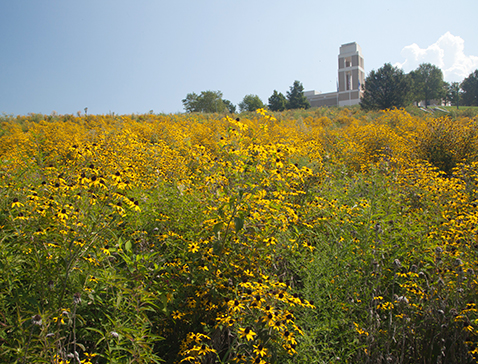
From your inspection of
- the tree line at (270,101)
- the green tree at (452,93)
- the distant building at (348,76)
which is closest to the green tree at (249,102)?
the tree line at (270,101)

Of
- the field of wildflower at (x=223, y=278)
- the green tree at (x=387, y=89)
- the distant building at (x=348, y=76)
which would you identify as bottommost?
the field of wildflower at (x=223, y=278)

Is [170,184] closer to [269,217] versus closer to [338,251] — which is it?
[269,217]

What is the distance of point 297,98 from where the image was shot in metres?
51.0

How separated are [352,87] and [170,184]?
230ft

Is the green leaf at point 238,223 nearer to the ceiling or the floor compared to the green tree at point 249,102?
nearer to the floor

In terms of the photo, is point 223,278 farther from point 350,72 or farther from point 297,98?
point 350,72

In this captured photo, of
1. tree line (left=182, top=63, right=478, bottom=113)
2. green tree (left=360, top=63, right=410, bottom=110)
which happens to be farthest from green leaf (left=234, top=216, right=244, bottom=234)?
green tree (left=360, top=63, right=410, bottom=110)

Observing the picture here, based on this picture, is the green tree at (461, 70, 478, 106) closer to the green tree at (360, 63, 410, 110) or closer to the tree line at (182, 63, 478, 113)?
the tree line at (182, 63, 478, 113)

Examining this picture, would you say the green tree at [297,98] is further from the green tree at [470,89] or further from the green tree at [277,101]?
the green tree at [470,89]

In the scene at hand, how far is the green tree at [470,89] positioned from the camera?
6581 cm

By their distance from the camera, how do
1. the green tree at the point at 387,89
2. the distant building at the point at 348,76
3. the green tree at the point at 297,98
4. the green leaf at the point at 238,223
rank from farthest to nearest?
the distant building at the point at 348,76, the green tree at the point at 297,98, the green tree at the point at 387,89, the green leaf at the point at 238,223

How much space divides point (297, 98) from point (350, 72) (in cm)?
2398

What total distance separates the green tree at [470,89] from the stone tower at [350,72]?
74.2ft

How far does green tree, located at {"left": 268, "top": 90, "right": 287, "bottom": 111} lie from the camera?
167 feet
